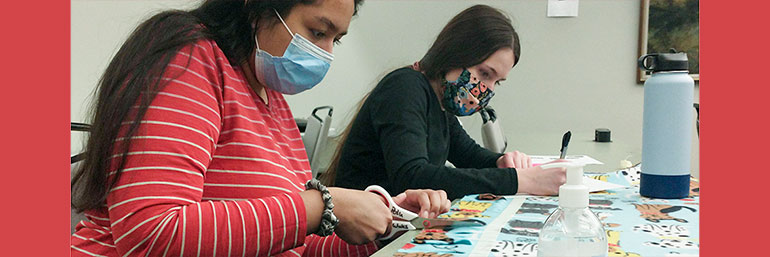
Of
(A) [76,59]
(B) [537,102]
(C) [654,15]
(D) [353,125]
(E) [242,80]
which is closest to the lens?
(E) [242,80]

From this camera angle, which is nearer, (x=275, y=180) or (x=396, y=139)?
(x=275, y=180)

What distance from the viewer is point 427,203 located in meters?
0.81

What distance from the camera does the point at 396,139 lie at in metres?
1.20

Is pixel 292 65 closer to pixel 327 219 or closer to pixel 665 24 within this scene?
pixel 327 219

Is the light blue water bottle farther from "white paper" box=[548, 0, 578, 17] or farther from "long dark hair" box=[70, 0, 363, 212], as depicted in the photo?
"white paper" box=[548, 0, 578, 17]

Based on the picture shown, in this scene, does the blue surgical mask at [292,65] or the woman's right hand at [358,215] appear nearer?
the woman's right hand at [358,215]

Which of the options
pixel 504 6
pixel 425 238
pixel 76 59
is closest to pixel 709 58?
pixel 425 238

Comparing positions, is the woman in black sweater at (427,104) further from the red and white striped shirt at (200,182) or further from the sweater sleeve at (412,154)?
the red and white striped shirt at (200,182)

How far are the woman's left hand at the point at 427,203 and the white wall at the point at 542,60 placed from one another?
6.35 ft

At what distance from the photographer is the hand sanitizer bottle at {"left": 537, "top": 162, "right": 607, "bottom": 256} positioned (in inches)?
19.2

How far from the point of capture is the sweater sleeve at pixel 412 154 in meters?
1.05

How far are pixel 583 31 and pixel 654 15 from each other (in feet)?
1.08

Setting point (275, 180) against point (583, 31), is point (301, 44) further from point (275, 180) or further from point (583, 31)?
point (583, 31)

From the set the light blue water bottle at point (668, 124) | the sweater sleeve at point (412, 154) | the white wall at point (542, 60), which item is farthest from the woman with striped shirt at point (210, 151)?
the white wall at point (542, 60)
